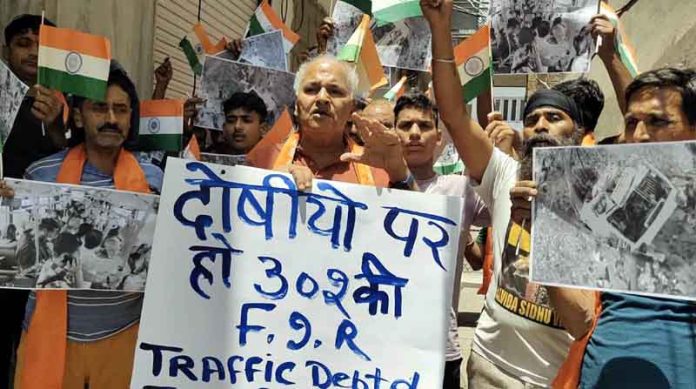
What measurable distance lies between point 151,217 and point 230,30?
19.3ft

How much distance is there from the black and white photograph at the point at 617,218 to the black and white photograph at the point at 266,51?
247 cm

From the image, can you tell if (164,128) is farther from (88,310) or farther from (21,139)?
(88,310)

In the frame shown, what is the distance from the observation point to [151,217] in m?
2.34

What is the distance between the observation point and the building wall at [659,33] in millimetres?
5965

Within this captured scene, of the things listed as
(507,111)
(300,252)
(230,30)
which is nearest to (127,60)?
(230,30)

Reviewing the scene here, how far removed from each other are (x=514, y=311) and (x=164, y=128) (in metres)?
1.65

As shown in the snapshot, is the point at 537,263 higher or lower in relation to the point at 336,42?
lower

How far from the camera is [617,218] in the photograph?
1.66 metres

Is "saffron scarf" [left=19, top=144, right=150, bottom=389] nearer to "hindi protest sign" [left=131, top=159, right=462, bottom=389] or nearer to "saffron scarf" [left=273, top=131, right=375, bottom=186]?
"hindi protest sign" [left=131, top=159, right=462, bottom=389]

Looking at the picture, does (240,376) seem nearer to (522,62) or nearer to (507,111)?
(522,62)

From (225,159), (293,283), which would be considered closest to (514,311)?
(293,283)

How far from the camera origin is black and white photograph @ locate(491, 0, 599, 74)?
2762mm

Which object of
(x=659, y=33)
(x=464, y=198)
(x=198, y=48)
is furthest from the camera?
(x=659, y=33)

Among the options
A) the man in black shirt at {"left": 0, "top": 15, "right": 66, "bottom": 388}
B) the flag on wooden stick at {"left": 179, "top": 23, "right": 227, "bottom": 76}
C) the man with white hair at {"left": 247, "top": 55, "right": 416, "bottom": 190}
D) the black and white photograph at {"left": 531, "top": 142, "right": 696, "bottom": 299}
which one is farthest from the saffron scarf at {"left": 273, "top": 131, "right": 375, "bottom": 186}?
the flag on wooden stick at {"left": 179, "top": 23, "right": 227, "bottom": 76}
